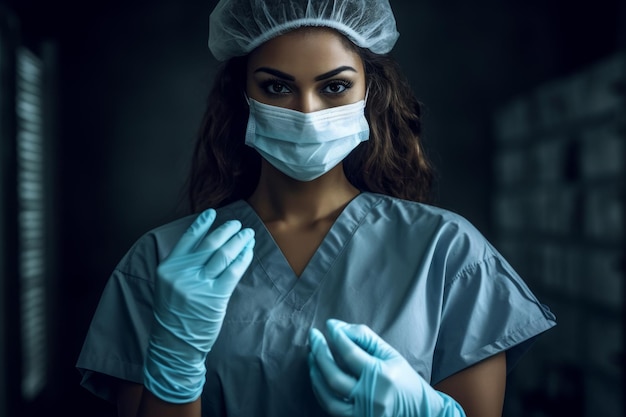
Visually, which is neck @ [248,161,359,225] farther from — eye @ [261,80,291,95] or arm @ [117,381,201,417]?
arm @ [117,381,201,417]

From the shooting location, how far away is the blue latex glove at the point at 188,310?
947mm


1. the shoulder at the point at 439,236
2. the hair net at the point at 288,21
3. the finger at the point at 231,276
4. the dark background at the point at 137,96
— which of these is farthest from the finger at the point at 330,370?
the dark background at the point at 137,96

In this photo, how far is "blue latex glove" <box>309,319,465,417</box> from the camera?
92cm

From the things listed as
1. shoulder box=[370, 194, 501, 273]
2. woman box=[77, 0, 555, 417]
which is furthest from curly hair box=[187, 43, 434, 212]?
shoulder box=[370, 194, 501, 273]

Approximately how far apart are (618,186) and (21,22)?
8.16 feet

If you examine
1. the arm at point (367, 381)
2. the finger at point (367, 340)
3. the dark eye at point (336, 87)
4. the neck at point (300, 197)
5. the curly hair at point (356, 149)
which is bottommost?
the arm at point (367, 381)

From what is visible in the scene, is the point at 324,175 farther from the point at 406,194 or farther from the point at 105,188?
the point at 105,188

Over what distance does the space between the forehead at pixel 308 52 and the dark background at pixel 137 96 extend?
2324 mm

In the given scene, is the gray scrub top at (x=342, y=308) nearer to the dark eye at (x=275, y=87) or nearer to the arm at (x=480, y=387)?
the arm at (x=480, y=387)

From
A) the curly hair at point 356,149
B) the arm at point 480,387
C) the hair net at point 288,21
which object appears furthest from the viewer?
the curly hair at point 356,149

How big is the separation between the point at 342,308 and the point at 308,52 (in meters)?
0.41

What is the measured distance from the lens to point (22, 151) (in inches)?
116

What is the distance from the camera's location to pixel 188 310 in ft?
3.09

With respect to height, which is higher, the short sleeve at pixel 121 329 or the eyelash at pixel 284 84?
the eyelash at pixel 284 84
